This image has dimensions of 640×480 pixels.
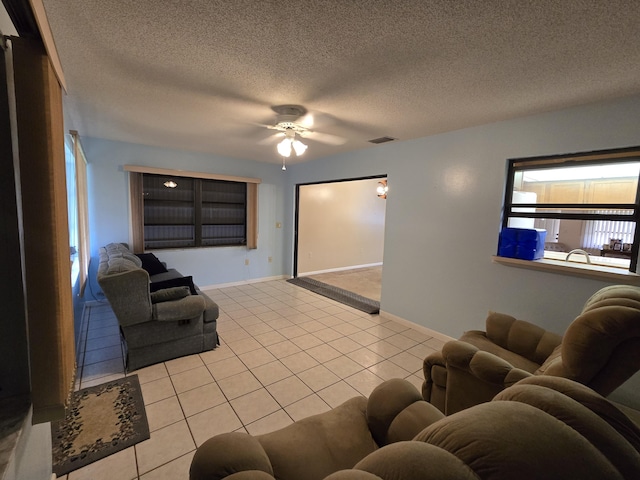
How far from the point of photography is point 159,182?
176 inches

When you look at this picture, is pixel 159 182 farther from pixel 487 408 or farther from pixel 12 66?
pixel 487 408

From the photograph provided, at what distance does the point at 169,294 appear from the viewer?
8.77 ft

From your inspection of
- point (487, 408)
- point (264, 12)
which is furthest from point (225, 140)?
point (487, 408)

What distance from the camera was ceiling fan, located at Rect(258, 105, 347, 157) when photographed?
2520mm

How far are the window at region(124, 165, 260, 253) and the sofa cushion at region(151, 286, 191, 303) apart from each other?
2047 millimetres

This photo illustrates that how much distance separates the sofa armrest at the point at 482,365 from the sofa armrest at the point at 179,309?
2192mm

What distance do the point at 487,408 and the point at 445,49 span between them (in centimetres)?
178

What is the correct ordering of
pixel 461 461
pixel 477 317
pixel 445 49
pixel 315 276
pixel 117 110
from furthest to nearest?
1. pixel 315 276
2. pixel 477 317
3. pixel 117 110
4. pixel 445 49
5. pixel 461 461

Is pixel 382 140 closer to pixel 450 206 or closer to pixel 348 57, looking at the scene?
pixel 450 206

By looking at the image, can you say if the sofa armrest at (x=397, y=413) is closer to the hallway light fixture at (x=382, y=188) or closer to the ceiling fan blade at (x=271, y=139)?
the ceiling fan blade at (x=271, y=139)

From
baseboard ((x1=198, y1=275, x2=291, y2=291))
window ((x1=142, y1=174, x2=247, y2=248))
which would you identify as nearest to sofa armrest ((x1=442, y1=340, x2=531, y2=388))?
baseboard ((x1=198, y1=275, x2=291, y2=291))

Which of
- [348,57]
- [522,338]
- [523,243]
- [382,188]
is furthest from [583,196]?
[382,188]

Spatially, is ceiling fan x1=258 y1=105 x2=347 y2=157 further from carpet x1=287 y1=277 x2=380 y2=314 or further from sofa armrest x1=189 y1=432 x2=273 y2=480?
carpet x1=287 y1=277 x2=380 y2=314

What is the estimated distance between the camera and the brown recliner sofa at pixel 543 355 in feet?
3.55
